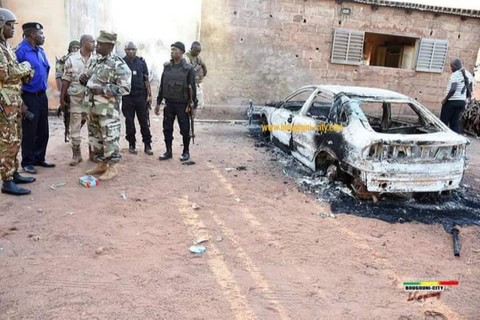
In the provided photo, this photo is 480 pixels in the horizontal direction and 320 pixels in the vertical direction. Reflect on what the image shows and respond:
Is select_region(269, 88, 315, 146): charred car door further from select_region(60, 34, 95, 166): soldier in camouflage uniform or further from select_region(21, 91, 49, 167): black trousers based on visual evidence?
select_region(21, 91, 49, 167): black trousers

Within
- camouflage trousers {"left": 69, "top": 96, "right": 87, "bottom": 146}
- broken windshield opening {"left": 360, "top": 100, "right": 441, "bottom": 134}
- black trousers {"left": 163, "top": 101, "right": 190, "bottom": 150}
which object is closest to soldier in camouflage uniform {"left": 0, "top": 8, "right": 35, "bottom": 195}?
camouflage trousers {"left": 69, "top": 96, "right": 87, "bottom": 146}

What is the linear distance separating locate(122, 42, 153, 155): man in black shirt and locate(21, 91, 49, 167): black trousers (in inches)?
47.8

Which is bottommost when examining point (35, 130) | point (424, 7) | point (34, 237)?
point (34, 237)

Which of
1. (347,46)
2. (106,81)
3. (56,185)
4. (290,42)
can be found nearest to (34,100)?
(106,81)

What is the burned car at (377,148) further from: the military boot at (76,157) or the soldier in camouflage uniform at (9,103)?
the soldier in camouflage uniform at (9,103)

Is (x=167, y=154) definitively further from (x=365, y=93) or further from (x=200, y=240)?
(x=365, y=93)

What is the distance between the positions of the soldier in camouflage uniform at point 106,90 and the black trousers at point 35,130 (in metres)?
0.65

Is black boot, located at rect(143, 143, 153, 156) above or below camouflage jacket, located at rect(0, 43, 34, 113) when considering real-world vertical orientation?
below

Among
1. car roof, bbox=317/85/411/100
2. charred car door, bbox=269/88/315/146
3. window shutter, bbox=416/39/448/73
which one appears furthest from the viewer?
window shutter, bbox=416/39/448/73

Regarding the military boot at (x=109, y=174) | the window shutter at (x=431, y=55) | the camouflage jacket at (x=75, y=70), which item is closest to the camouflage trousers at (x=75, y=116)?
the camouflage jacket at (x=75, y=70)

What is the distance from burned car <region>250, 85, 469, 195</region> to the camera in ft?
13.9

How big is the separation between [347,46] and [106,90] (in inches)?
296

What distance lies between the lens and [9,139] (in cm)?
397

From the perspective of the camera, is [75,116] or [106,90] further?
[75,116]
